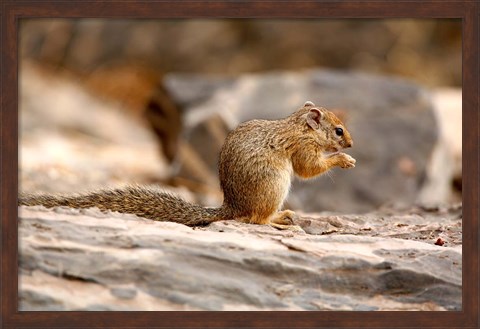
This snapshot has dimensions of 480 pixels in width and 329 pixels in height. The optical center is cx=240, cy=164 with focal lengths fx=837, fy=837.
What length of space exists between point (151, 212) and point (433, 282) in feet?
7.69

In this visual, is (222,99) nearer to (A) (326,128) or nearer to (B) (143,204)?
(A) (326,128)

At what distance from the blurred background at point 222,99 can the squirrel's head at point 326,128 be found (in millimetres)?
760

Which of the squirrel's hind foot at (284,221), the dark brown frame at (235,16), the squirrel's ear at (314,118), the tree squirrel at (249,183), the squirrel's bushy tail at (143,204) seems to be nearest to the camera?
the dark brown frame at (235,16)

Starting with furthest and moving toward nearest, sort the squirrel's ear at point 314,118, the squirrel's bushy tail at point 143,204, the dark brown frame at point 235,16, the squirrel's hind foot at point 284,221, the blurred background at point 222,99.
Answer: the blurred background at point 222,99 < the squirrel's ear at point 314,118 < the squirrel's hind foot at point 284,221 < the squirrel's bushy tail at point 143,204 < the dark brown frame at point 235,16

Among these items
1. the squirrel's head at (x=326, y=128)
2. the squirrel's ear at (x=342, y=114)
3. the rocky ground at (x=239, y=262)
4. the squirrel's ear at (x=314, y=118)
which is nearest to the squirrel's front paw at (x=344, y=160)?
the squirrel's head at (x=326, y=128)

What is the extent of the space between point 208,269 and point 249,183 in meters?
1.47

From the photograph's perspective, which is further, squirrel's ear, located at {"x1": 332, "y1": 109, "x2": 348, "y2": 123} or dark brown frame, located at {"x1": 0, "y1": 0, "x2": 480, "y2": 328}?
squirrel's ear, located at {"x1": 332, "y1": 109, "x2": 348, "y2": 123}

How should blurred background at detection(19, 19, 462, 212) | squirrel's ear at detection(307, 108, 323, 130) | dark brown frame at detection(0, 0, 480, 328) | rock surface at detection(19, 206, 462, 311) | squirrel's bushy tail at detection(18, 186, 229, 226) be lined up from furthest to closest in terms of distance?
blurred background at detection(19, 19, 462, 212), squirrel's ear at detection(307, 108, 323, 130), squirrel's bushy tail at detection(18, 186, 229, 226), rock surface at detection(19, 206, 462, 311), dark brown frame at detection(0, 0, 480, 328)

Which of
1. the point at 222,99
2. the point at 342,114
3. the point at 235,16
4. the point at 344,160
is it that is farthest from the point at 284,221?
the point at 222,99

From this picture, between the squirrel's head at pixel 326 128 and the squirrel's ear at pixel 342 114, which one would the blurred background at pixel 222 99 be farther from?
the squirrel's head at pixel 326 128

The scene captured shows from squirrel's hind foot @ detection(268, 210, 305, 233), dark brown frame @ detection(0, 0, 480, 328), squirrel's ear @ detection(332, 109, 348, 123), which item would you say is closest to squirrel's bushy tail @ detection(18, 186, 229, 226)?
squirrel's hind foot @ detection(268, 210, 305, 233)

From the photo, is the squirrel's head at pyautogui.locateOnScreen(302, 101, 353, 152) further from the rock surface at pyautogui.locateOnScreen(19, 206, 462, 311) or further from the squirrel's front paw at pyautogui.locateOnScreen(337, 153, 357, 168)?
the rock surface at pyautogui.locateOnScreen(19, 206, 462, 311)

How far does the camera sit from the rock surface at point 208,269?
17.6ft

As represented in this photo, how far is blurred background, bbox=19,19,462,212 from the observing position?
13.5m
